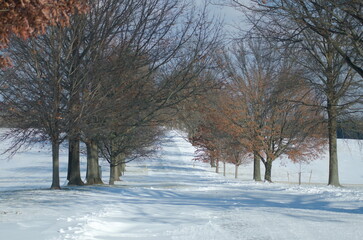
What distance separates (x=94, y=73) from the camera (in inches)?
544

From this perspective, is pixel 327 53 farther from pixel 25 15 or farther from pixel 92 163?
pixel 25 15

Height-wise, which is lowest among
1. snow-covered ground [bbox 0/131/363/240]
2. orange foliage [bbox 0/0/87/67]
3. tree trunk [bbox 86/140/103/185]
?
snow-covered ground [bbox 0/131/363/240]

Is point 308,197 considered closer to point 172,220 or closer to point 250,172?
point 172,220

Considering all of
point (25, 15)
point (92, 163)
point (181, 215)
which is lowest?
point (181, 215)

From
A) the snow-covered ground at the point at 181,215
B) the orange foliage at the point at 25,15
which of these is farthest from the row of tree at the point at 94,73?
the orange foliage at the point at 25,15

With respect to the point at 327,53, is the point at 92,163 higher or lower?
lower

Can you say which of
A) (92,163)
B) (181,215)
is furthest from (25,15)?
(92,163)

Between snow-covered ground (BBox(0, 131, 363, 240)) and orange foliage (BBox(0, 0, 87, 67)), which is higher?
orange foliage (BBox(0, 0, 87, 67))

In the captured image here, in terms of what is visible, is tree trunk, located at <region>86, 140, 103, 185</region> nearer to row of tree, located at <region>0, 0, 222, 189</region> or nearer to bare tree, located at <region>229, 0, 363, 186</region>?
row of tree, located at <region>0, 0, 222, 189</region>

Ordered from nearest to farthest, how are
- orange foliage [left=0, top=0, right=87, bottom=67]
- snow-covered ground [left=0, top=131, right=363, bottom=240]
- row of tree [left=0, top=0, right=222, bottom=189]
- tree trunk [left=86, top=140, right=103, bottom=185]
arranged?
orange foliage [left=0, top=0, right=87, bottom=67] < snow-covered ground [left=0, top=131, right=363, bottom=240] < row of tree [left=0, top=0, right=222, bottom=189] < tree trunk [left=86, top=140, right=103, bottom=185]

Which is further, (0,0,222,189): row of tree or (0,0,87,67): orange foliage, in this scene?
(0,0,222,189): row of tree

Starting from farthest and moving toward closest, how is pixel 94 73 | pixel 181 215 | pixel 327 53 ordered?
pixel 327 53 → pixel 94 73 → pixel 181 215

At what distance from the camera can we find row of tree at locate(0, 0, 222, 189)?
13.6 metres

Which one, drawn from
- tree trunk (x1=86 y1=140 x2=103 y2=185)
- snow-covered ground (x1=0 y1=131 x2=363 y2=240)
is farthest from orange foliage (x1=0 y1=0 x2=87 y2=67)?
tree trunk (x1=86 y1=140 x2=103 y2=185)
